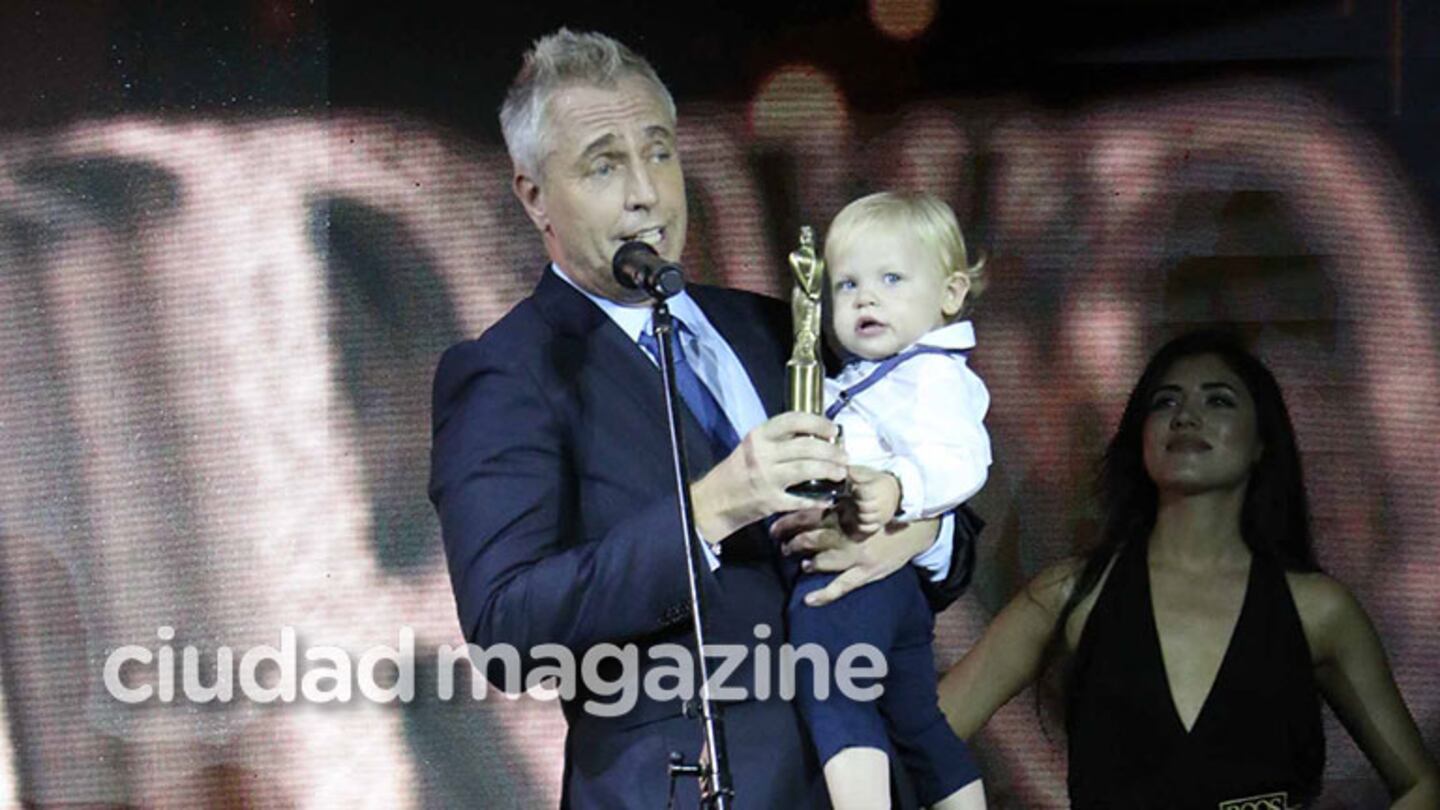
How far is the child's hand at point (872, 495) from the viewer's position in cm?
290

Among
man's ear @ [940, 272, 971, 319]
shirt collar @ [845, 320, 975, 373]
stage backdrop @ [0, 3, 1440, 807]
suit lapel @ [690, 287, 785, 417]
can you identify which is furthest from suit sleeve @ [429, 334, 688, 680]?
stage backdrop @ [0, 3, 1440, 807]

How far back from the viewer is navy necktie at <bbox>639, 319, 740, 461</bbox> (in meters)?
3.03

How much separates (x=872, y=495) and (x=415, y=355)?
1.36 m

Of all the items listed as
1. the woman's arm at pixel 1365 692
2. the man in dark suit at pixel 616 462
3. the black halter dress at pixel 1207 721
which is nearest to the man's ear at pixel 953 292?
the man in dark suit at pixel 616 462

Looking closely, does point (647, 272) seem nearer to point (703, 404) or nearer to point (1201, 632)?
point (703, 404)

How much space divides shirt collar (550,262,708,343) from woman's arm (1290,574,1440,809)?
1.41m

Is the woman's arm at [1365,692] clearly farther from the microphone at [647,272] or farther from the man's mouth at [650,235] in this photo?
the microphone at [647,272]

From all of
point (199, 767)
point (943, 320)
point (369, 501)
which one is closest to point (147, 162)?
point (369, 501)

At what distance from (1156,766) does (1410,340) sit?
0.99 metres

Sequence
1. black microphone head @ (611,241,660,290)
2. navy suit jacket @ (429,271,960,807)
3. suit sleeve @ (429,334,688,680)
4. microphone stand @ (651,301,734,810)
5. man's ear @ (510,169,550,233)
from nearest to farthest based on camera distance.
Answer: microphone stand @ (651,301,734,810), black microphone head @ (611,241,660,290), suit sleeve @ (429,334,688,680), navy suit jacket @ (429,271,960,807), man's ear @ (510,169,550,233)

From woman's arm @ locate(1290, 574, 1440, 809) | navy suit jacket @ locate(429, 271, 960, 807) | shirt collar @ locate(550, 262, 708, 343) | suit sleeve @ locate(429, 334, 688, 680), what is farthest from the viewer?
woman's arm @ locate(1290, 574, 1440, 809)

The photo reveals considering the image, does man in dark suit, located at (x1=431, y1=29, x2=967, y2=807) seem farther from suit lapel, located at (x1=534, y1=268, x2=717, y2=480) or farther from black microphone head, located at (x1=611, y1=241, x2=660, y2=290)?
black microphone head, located at (x1=611, y1=241, x2=660, y2=290)

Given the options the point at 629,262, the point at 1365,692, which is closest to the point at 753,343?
the point at 629,262

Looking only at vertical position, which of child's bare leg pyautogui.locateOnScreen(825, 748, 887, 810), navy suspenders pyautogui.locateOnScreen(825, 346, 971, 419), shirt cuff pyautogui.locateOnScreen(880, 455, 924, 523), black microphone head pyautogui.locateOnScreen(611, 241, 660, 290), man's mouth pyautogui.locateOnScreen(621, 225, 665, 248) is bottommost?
child's bare leg pyautogui.locateOnScreen(825, 748, 887, 810)
